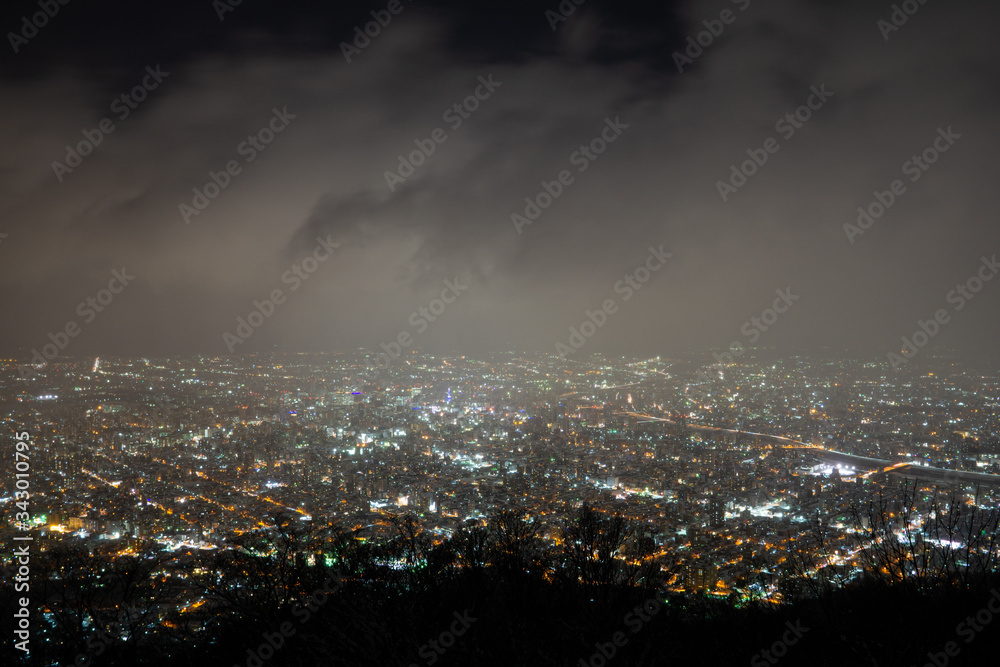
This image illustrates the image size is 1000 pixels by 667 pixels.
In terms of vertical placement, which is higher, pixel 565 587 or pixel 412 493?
pixel 412 493

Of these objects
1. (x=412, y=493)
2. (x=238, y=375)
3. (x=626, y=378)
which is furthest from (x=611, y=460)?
(x=238, y=375)

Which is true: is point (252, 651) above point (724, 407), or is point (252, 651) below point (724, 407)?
below

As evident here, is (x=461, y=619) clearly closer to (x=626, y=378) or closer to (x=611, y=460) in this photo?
(x=611, y=460)

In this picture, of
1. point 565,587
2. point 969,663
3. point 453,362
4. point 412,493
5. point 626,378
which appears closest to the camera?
point 969,663

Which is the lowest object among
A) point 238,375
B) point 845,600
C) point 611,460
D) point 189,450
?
point 845,600

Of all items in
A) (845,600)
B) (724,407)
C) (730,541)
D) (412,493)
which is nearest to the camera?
(845,600)

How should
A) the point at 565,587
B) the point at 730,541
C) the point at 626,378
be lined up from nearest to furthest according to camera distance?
the point at 565,587
the point at 730,541
the point at 626,378

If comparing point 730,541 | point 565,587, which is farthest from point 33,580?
point 730,541

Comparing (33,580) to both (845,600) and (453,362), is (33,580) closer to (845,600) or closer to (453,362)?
(845,600)

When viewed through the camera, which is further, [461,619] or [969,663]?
[461,619]

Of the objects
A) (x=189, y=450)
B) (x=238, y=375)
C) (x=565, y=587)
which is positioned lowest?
(x=565, y=587)
